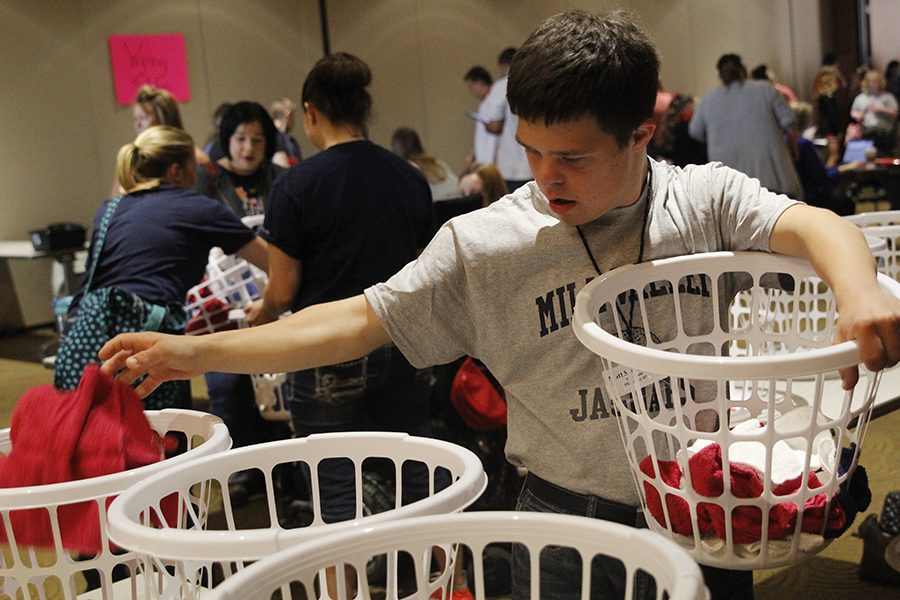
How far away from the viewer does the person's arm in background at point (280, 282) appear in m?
2.76

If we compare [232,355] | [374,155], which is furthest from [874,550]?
[232,355]

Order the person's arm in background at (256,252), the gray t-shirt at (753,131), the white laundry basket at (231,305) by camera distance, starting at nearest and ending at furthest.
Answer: the person's arm in background at (256,252)
the white laundry basket at (231,305)
the gray t-shirt at (753,131)

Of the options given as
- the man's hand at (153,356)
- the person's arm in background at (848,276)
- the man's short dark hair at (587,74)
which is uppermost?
the man's short dark hair at (587,74)

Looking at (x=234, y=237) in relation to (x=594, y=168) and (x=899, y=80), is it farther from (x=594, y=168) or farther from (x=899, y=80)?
(x=899, y=80)

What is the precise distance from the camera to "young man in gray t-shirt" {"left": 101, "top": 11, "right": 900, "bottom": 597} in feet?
4.30

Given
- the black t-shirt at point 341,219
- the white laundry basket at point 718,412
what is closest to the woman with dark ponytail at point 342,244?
the black t-shirt at point 341,219

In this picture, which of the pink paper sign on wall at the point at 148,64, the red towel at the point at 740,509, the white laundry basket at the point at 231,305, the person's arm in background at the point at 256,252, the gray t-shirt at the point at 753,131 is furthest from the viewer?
the pink paper sign on wall at the point at 148,64

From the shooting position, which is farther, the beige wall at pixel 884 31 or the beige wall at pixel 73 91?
the beige wall at pixel 884 31

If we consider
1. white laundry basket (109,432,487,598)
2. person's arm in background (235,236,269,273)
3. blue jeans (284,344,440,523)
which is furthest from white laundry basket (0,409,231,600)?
person's arm in background (235,236,269,273)

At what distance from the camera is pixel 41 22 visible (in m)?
7.71

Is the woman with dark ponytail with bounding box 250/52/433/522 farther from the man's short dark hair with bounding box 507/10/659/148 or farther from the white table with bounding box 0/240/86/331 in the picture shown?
the white table with bounding box 0/240/86/331

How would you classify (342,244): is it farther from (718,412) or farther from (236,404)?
(718,412)

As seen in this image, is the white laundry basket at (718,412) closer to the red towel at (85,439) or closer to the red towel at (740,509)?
the red towel at (740,509)

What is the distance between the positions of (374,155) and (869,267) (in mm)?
1801
